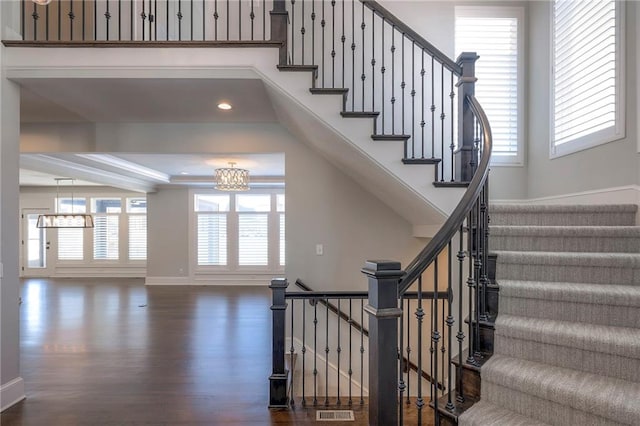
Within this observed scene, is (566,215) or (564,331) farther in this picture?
(566,215)

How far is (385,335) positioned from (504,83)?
12.5 ft

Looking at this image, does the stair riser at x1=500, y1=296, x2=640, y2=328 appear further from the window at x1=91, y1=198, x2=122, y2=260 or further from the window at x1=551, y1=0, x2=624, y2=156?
the window at x1=91, y1=198, x2=122, y2=260

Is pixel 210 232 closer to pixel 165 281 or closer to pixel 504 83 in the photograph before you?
pixel 165 281

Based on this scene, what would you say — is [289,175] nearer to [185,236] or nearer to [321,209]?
[321,209]

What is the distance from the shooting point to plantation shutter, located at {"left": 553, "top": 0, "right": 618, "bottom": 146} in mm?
2945

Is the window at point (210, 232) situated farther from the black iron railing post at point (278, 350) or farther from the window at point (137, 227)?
the black iron railing post at point (278, 350)

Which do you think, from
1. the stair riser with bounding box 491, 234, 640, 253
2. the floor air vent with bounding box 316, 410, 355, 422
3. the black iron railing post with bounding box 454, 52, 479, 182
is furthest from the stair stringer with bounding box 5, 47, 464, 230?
the floor air vent with bounding box 316, 410, 355, 422

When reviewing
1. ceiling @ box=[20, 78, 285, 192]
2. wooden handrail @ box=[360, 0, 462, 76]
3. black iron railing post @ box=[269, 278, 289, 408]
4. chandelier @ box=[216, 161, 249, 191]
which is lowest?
black iron railing post @ box=[269, 278, 289, 408]

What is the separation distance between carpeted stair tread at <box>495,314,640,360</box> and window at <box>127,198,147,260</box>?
10.6 metres

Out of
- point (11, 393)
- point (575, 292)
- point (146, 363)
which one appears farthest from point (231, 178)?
point (575, 292)

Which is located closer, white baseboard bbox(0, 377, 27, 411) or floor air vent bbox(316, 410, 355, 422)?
floor air vent bbox(316, 410, 355, 422)

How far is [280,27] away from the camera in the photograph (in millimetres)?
3062

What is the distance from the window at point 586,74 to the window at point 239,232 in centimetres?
715

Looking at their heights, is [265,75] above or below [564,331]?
above
